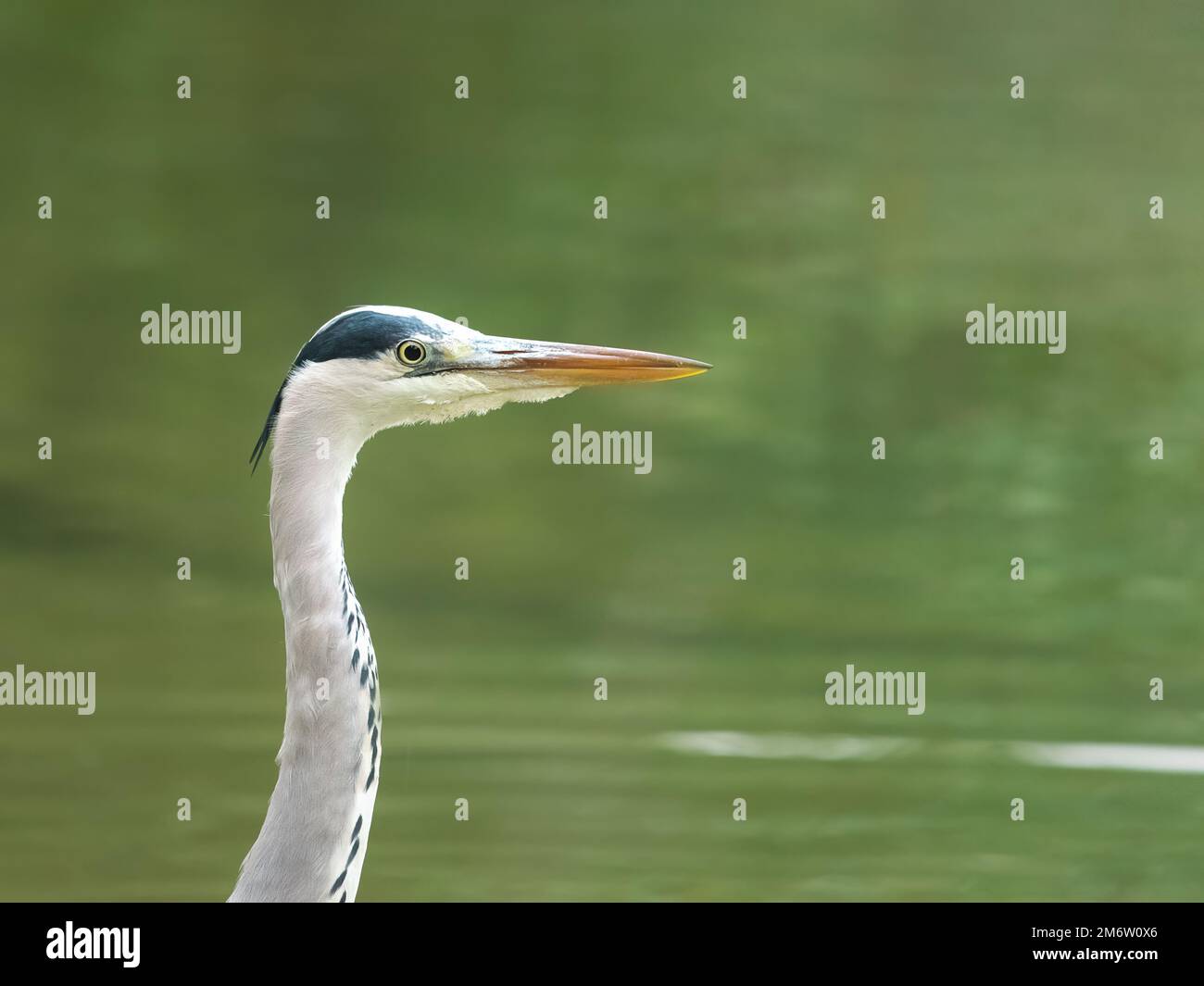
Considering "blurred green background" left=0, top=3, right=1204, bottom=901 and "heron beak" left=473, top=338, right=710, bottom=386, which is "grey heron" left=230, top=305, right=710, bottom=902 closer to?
"heron beak" left=473, top=338, right=710, bottom=386

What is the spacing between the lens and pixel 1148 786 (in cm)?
553

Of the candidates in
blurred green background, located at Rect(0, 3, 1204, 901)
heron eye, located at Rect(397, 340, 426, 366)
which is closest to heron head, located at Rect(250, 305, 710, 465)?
heron eye, located at Rect(397, 340, 426, 366)

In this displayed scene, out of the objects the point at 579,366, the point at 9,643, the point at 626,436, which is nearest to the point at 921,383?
the point at 626,436

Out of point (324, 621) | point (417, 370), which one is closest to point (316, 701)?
point (324, 621)

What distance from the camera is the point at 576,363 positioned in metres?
3.23

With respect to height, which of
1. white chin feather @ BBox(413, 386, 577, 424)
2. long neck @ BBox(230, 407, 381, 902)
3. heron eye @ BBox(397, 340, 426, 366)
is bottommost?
long neck @ BBox(230, 407, 381, 902)

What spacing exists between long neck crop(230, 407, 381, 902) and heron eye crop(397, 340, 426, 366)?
0.23 m

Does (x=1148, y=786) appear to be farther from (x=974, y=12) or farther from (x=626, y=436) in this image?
(x=974, y=12)

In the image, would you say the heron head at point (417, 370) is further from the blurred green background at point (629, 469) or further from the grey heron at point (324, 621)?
the blurred green background at point (629, 469)

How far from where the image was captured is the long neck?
2893mm

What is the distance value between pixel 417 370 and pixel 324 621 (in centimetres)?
49

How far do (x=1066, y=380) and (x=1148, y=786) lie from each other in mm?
4129

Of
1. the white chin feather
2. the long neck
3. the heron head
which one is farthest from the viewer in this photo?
the white chin feather

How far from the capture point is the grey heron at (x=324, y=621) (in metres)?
2.90
